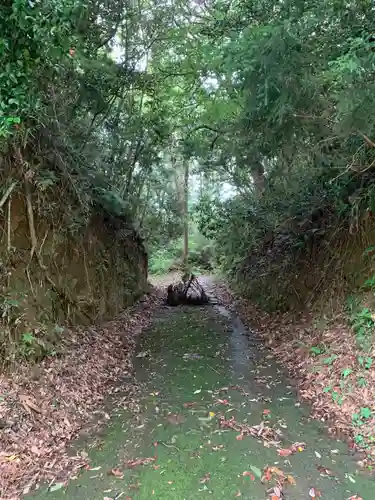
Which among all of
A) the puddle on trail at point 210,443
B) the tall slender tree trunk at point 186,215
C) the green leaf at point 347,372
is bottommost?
the puddle on trail at point 210,443

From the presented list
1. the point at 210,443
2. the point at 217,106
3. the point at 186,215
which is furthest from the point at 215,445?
the point at 186,215

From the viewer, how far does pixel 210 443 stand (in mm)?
4355

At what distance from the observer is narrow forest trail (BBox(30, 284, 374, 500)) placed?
3604 millimetres

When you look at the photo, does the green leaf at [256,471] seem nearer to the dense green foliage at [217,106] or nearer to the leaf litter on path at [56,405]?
the leaf litter on path at [56,405]

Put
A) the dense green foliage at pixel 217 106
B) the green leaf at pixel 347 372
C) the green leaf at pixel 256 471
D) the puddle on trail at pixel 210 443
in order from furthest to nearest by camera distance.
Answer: the green leaf at pixel 347 372 → the dense green foliage at pixel 217 106 → the green leaf at pixel 256 471 → the puddle on trail at pixel 210 443

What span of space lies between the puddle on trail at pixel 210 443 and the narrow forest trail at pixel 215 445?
10 mm

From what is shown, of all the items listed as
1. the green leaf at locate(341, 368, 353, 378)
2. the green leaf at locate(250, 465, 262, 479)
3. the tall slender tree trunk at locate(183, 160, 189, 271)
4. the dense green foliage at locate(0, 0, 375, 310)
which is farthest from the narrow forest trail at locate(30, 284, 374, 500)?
the tall slender tree trunk at locate(183, 160, 189, 271)

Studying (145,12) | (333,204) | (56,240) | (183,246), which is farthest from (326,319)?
(183,246)

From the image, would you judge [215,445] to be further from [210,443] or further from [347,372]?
[347,372]

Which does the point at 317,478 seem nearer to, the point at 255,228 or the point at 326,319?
the point at 326,319

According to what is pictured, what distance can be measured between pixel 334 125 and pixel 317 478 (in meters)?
4.45

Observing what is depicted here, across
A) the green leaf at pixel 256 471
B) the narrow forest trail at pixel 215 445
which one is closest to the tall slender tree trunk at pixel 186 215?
the narrow forest trail at pixel 215 445

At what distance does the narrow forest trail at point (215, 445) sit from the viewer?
142 inches

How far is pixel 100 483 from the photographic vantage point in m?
3.72
